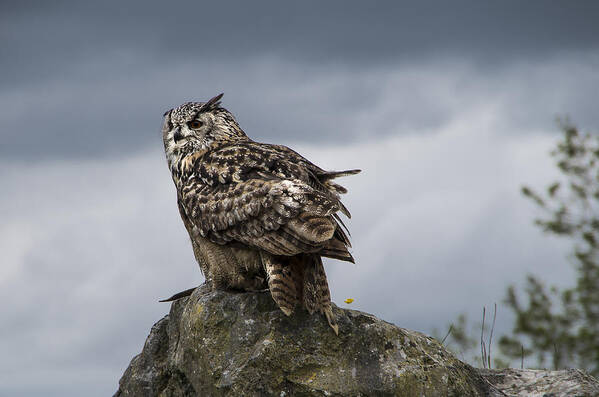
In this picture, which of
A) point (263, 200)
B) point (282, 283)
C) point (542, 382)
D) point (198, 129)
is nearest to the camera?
point (282, 283)

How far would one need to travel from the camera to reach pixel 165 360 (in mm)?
7410

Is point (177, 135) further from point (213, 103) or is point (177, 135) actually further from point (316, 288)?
point (316, 288)

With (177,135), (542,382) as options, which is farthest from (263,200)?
(542,382)

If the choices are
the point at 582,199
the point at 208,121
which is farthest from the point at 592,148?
the point at 208,121

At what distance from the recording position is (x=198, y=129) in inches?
311

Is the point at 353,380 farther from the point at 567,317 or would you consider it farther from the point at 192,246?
the point at 567,317

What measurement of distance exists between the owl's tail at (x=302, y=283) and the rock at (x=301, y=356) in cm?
13

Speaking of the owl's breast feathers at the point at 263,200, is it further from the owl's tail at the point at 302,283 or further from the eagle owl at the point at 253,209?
the owl's tail at the point at 302,283

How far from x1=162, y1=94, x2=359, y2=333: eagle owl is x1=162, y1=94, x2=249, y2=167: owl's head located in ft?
0.04

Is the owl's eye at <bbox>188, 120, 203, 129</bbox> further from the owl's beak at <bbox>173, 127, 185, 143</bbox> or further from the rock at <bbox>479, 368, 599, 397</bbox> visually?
the rock at <bbox>479, 368, 599, 397</bbox>

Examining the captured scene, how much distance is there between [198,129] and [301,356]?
9.33 feet

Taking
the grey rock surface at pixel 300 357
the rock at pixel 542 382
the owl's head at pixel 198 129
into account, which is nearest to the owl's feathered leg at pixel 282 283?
the grey rock surface at pixel 300 357

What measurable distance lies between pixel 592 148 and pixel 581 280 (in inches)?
122

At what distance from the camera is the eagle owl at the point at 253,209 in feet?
20.5
